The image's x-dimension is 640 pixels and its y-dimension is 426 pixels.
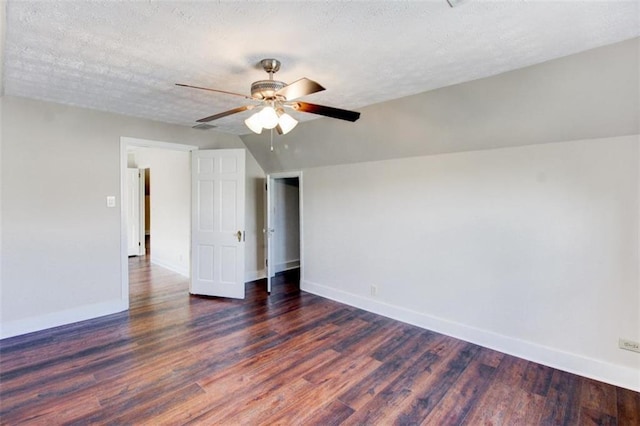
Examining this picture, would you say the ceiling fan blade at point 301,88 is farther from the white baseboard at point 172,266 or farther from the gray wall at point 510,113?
the white baseboard at point 172,266

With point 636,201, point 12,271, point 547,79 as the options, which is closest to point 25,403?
point 12,271

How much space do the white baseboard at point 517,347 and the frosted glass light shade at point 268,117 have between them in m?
2.76

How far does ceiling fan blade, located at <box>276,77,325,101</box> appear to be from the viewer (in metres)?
1.96

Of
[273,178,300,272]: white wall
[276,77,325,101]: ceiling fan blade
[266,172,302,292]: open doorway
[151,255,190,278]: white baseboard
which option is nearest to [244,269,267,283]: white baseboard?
[266,172,302,292]: open doorway

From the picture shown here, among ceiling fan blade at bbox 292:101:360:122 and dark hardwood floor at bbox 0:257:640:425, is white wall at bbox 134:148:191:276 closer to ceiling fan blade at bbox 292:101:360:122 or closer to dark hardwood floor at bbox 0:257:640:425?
dark hardwood floor at bbox 0:257:640:425

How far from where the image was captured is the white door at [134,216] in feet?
24.7

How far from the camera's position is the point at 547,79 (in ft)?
7.82

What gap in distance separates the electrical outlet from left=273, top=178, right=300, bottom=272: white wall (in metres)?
4.85

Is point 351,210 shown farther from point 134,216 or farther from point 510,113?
point 134,216

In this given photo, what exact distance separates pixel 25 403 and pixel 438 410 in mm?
2995

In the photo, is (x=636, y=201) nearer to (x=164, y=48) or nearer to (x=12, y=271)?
(x=164, y=48)

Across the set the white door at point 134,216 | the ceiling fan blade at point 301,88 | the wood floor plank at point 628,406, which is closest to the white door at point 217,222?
the ceiling fan blade at point 301,88

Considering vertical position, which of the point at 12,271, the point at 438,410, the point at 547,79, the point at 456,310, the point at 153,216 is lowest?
the point at 438,410

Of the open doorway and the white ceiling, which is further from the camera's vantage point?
the open doorway
